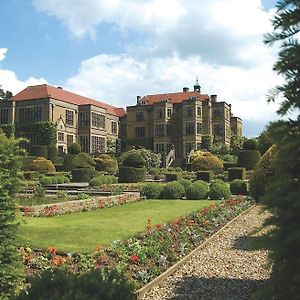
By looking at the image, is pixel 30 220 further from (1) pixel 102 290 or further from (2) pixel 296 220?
(2) pixel 296 220

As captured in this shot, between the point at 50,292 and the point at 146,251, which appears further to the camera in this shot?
the point at 146,251

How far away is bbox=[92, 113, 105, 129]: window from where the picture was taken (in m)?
58.0

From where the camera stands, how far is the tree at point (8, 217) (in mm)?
4926

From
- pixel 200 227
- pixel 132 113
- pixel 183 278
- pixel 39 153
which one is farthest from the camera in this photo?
pixel 132 113

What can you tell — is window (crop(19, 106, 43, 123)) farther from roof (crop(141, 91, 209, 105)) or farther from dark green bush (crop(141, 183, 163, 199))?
dark green bush (crop(141, 183, 163, 199))

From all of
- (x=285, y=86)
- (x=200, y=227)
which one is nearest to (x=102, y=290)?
(x=285, y=86)

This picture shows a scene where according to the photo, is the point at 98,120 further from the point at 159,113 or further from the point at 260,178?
the point at 260,178

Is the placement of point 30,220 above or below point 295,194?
below

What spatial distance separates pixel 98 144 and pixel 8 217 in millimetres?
54838

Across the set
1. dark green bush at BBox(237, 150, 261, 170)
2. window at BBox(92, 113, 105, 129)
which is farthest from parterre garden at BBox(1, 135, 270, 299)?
window at BBox(92, 113, 105, 129)

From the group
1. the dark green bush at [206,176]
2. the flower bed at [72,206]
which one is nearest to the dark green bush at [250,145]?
the dark green bush at [206,176]

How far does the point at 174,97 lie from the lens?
6238 cm

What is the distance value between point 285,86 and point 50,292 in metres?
2.43

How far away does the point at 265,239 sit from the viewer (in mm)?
2781
